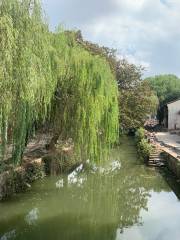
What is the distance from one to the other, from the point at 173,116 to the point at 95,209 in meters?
38.7

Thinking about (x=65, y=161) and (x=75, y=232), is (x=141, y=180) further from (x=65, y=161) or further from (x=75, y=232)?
(x=75, y=232)

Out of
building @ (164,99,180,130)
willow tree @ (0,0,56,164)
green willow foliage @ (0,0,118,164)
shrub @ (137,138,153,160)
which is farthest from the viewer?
building @ (164,99,180,130)

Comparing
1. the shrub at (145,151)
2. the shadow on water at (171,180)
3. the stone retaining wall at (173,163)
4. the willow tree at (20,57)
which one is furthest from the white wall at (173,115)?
the willow tree at (20,57)

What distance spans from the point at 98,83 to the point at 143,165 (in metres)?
10.3

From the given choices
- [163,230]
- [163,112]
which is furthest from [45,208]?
[163,112]

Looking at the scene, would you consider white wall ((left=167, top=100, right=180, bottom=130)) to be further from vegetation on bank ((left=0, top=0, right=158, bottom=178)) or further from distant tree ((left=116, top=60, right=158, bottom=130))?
vegetation on bank ((left=0, top=0, right=158, bottom=178))

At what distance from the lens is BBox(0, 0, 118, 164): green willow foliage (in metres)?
9.68

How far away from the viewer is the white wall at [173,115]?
51.2 meters

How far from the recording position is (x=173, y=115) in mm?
51656

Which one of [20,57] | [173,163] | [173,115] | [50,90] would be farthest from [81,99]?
[173,115]

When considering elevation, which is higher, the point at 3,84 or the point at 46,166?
the point at 3,84

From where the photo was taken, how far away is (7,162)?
14.6 m

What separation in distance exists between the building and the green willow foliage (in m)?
34.1

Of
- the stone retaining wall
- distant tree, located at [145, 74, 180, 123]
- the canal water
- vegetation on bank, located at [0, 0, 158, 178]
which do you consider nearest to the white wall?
the stone retaining wall
